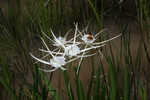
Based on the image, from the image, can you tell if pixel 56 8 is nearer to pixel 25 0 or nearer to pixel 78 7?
pixel 78 7

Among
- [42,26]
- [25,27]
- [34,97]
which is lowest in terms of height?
[34,97]

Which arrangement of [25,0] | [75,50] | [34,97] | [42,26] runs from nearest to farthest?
1. [75,50]
2. [34,97]
3. [42,26]
4. [25,0]

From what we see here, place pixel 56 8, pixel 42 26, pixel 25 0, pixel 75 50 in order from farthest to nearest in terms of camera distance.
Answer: pixel 25 0 → pixel 56 8 → pixel 42 26 → pixel 75 50

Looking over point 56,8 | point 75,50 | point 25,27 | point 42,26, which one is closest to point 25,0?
point 25,27

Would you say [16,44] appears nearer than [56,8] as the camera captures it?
No

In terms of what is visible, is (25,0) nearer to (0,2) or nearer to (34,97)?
(0,2)

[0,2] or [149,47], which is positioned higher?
[0,2]

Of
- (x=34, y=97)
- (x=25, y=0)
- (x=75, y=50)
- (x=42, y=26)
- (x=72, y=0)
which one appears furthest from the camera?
(x=25, y=0)

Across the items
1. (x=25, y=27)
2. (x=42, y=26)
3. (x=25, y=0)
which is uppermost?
(x=25, y=0)

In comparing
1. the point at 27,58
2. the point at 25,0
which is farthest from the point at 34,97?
the point at 25,0
